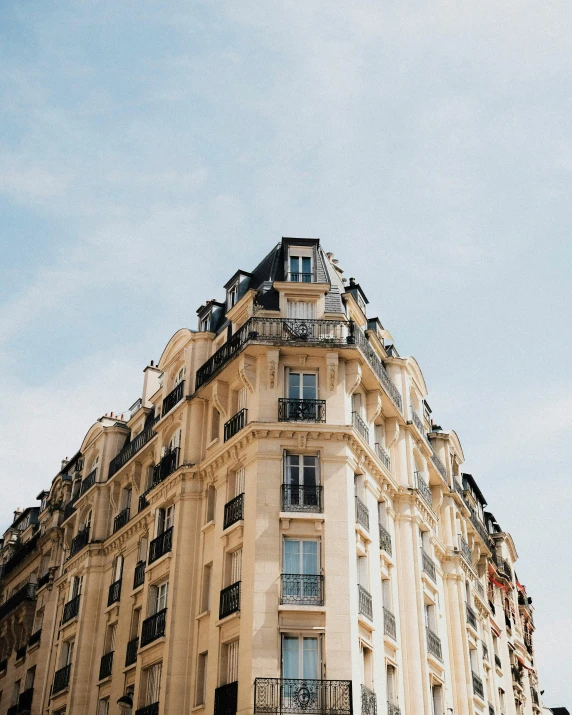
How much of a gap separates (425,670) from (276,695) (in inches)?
242

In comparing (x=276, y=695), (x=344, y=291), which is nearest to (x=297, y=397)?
(x=344, y=291)

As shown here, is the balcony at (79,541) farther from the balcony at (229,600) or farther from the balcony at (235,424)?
the balcony at (229,600)

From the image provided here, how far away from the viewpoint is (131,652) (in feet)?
84.0

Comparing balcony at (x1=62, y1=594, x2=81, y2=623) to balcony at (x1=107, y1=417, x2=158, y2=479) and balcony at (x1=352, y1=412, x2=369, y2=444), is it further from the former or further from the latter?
balcony at (x1=352, y1=412, x2=369, y2=444)

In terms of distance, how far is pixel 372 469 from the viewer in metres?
24.7

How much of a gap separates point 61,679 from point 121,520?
5586 mm

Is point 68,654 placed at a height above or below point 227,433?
below

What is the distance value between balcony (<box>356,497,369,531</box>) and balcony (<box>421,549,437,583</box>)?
14.3ft

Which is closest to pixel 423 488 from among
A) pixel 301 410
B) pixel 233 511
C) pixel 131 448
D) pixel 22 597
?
pixel 301 410

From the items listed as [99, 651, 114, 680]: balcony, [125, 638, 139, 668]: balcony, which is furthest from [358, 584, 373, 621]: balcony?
[99, 651, 114, 680]: balcony

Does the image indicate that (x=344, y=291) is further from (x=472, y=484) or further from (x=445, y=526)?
(x=472, y=484)

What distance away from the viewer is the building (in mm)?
20641

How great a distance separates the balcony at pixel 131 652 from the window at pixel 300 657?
686 cm

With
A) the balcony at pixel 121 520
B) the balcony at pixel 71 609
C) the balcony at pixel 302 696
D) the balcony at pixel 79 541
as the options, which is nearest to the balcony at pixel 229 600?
the balcony at pixel 302 696
